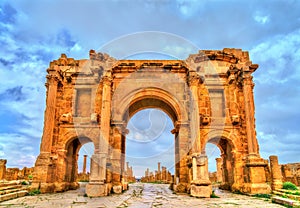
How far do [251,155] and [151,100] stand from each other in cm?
630

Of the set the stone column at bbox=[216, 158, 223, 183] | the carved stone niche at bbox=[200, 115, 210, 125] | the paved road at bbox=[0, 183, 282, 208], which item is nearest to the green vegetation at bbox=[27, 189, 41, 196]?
the paved road at bbox=[0, 183, 282, 208]

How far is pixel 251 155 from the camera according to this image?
11.2 meters

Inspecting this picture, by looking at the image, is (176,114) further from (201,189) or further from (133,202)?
(133,202)

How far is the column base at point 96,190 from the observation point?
32.7 feet

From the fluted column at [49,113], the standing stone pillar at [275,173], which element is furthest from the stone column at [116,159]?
the standing stone pillar at [275,173]

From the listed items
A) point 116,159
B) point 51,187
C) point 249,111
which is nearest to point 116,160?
point 116,159

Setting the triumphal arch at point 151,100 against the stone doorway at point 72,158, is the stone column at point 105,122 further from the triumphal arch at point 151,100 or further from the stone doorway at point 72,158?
the stone doorway at point 72,158

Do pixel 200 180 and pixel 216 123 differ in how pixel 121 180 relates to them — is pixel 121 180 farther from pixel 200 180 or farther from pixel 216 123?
pixel 216 123

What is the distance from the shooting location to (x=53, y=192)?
11.2 meters

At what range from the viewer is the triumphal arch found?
11297 mm

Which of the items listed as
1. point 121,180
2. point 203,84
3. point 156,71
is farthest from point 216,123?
point 121,180

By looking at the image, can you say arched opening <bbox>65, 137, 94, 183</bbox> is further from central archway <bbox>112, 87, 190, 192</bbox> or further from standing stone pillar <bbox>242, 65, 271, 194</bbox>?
standing stone pillar <bbox>242, 65, 271, 194</bbox>

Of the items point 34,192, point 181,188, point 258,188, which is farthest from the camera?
point 181,188

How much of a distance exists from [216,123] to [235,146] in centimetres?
147
